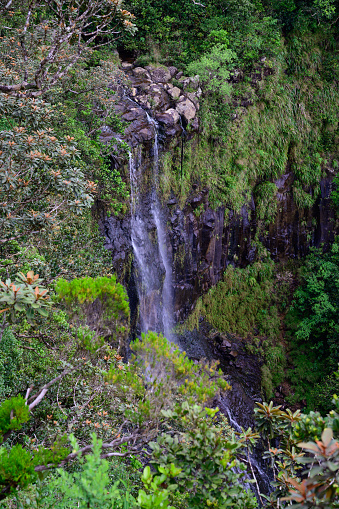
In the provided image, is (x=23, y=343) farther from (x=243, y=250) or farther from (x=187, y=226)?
(x=243, y=250)

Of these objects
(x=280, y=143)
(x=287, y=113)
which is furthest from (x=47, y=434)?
(x=287, y=113)

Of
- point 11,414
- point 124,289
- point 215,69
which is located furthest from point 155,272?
point 11,414

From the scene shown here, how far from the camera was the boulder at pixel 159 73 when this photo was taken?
1136 centimetres

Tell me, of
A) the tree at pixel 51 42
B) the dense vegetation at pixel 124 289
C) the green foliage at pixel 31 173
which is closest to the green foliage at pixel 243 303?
the dense vegetation at pixel 124 289

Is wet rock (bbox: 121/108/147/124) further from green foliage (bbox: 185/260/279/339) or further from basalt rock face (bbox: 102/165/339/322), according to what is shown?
green foliage (bbox: 185/260/279/339)

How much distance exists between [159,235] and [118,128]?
3.60 m

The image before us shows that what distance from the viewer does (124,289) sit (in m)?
9.02

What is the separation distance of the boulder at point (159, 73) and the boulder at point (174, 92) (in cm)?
54

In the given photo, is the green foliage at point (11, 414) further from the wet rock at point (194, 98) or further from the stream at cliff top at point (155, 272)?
the wet rock at point (194, 98)

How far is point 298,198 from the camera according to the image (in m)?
14.2

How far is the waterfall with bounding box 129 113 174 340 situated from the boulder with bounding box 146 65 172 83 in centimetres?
213

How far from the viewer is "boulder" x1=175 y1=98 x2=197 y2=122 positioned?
11047 mm

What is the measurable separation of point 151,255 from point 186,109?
5.15 meters

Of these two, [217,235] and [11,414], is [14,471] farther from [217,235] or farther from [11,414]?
[217,235]
